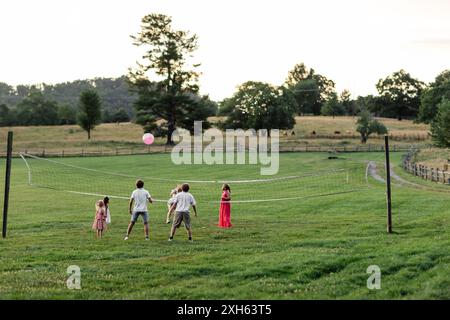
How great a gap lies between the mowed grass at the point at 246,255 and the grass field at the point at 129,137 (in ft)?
212

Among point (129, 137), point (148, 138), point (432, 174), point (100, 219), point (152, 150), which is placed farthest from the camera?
point (129, 137)

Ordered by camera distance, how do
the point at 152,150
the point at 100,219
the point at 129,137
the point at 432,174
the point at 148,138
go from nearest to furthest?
Answer: the point at 100,219, the point at 432,174, the point at 152,150, the point at 148,138, the point at 129,137

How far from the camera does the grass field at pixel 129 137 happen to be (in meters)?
94.4

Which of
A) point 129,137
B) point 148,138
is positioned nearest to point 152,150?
point 148,138

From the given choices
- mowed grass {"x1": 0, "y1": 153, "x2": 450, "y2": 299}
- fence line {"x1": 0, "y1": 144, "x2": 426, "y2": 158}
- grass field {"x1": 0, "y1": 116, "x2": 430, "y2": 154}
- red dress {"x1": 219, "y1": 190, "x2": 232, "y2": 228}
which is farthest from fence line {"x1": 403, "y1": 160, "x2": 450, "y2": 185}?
grass field {"x1": 0, "y1": 116, "x2": 430, "y2": 154}

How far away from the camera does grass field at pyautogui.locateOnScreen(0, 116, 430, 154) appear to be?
9438 cm

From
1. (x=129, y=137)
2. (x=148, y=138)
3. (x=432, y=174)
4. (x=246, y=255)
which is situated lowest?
(x=246, y=255)

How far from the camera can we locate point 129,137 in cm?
11100

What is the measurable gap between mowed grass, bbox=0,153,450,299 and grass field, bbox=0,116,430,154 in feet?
212

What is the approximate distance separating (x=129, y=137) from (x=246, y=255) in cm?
9759

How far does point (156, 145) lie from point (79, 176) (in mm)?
41659

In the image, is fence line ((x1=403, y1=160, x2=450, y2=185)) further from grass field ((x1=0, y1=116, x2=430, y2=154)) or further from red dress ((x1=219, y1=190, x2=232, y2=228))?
grass field ((x1=0, y1=116, x2=430, y2=154))

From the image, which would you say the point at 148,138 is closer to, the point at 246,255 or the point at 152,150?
the point at 152,150

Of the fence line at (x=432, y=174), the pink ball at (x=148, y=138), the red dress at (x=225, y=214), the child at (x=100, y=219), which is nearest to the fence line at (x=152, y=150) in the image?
the pink ball at (x=148, y=138)
